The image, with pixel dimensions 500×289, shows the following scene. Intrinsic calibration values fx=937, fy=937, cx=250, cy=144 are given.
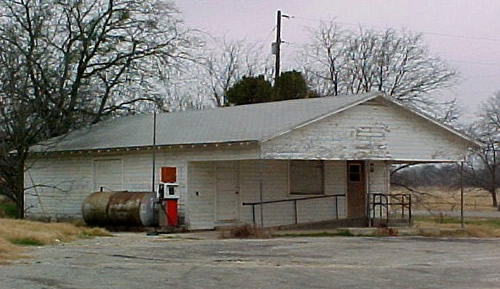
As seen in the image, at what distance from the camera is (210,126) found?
28.6 metres

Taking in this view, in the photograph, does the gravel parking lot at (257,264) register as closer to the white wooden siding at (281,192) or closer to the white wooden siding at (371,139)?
the white wooden siding at (371,139)

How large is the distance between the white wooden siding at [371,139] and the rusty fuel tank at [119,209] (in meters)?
4.07

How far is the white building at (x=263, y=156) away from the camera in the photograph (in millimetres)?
25984

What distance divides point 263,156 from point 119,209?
5000 millimetres

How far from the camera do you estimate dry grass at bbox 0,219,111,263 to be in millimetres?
18666

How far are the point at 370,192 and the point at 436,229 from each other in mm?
3901

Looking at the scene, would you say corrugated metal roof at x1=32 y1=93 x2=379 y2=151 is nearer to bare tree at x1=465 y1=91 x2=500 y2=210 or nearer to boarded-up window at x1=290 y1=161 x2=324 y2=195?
boarded-up window at x1=290 y1=161 x2=324 y2=195

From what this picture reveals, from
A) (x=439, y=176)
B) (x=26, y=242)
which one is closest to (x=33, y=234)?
(x=26, y=242)

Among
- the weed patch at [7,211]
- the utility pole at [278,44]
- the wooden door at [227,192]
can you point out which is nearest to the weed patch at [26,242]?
the wooden door at [227,192]

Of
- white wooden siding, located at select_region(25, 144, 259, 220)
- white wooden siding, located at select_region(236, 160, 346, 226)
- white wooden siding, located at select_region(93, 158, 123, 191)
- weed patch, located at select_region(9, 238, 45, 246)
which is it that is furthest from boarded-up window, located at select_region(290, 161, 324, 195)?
weed patch, located at select_region(9, 238, 45, 246)

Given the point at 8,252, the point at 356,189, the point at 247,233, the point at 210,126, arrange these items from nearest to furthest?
1. the point at 8,252
2. the point at 247,233
3. the point at 210,126
4. the point at 356,189

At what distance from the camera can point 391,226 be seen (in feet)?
94.6

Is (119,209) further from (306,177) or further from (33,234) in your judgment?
(306,177)

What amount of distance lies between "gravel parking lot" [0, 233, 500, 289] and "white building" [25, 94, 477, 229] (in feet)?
10.6
